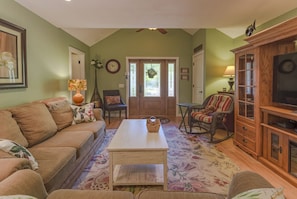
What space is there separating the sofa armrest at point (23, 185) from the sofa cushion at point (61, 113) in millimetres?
2183

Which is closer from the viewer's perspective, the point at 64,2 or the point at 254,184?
the point at 254,184

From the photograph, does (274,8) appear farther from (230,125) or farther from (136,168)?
(136,168)

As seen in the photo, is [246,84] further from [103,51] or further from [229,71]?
[103,51]

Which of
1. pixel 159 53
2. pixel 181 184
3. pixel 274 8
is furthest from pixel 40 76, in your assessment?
pixel 159 53

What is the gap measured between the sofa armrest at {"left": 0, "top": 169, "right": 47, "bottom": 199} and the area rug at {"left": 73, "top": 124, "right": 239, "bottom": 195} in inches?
48.0

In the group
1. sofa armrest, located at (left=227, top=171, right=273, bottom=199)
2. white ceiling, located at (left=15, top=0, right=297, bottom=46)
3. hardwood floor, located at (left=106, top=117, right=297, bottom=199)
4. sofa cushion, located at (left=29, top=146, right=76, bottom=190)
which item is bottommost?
hardwood floor, located at (left=106, top=117, right=297, bottom=199)

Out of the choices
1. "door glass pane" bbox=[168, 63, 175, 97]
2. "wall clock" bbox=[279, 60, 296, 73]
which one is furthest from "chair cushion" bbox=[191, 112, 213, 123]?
"door glass pane" bbox=[168, 63, 175, 97]

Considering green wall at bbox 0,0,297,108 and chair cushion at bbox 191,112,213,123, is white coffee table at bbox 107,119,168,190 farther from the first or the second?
chair cushion at bbox 191,112,213,123

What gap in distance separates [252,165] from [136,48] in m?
5.35

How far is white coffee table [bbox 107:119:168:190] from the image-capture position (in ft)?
7.78

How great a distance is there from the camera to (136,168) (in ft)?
9.25

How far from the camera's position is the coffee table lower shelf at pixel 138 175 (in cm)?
246

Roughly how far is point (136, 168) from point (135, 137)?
0.38 metres

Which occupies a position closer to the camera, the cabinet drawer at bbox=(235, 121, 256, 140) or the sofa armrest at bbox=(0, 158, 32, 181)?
the sofa armrest at bbox=(0, 158, 32, 181)
